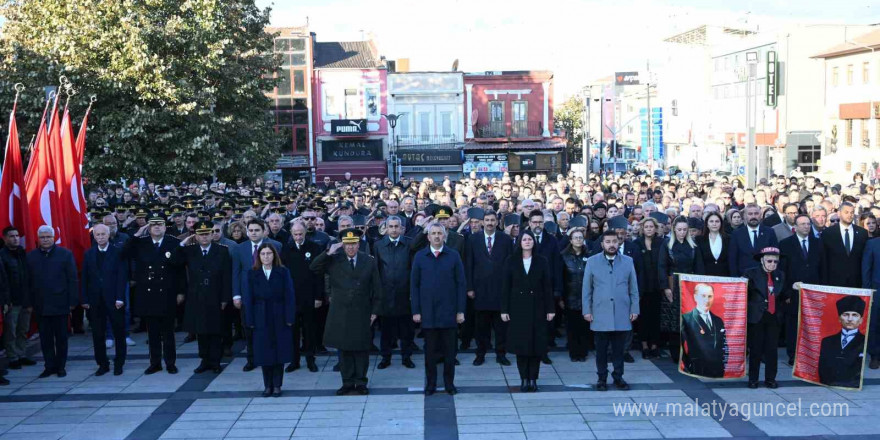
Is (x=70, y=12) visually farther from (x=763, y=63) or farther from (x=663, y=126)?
(x=663, y=126)

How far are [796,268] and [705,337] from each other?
1.77 metres

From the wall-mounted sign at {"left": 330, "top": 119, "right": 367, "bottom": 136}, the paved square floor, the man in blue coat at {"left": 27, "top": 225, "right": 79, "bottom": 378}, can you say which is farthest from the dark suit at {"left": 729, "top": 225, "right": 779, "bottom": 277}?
the wall-mounted sign at {"left": 330, "top": 119, "right": 367, "bottom": 136}

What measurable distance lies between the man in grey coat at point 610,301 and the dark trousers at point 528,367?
2.23 ft

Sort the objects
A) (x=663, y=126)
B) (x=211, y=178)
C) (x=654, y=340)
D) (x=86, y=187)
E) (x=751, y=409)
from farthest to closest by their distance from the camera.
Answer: (x=663, y=126) → (x=211, y=178) → (x=86, y=187) → (x=654, y=340) → (x=751, y=409)

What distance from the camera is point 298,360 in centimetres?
1097

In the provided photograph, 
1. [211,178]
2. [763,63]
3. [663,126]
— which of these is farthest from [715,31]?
[211,178]

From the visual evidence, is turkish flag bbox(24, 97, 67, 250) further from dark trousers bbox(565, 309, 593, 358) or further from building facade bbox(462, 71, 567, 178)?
building facade bbox(462, 71, 567, 178)

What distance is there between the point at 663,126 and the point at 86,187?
62103mm

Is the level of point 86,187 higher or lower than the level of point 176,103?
lower

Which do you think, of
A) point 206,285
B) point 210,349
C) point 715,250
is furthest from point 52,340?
point 715,250

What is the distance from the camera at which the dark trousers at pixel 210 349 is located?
10.7 m

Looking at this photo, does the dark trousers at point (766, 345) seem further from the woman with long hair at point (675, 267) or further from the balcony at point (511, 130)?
the balcony at point (511, 130)

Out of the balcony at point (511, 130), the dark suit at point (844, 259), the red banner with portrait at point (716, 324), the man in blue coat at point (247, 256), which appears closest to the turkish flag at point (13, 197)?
the man in blue coat at point (247, 256)

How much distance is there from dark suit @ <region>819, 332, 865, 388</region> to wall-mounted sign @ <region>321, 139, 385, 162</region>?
42224mm
